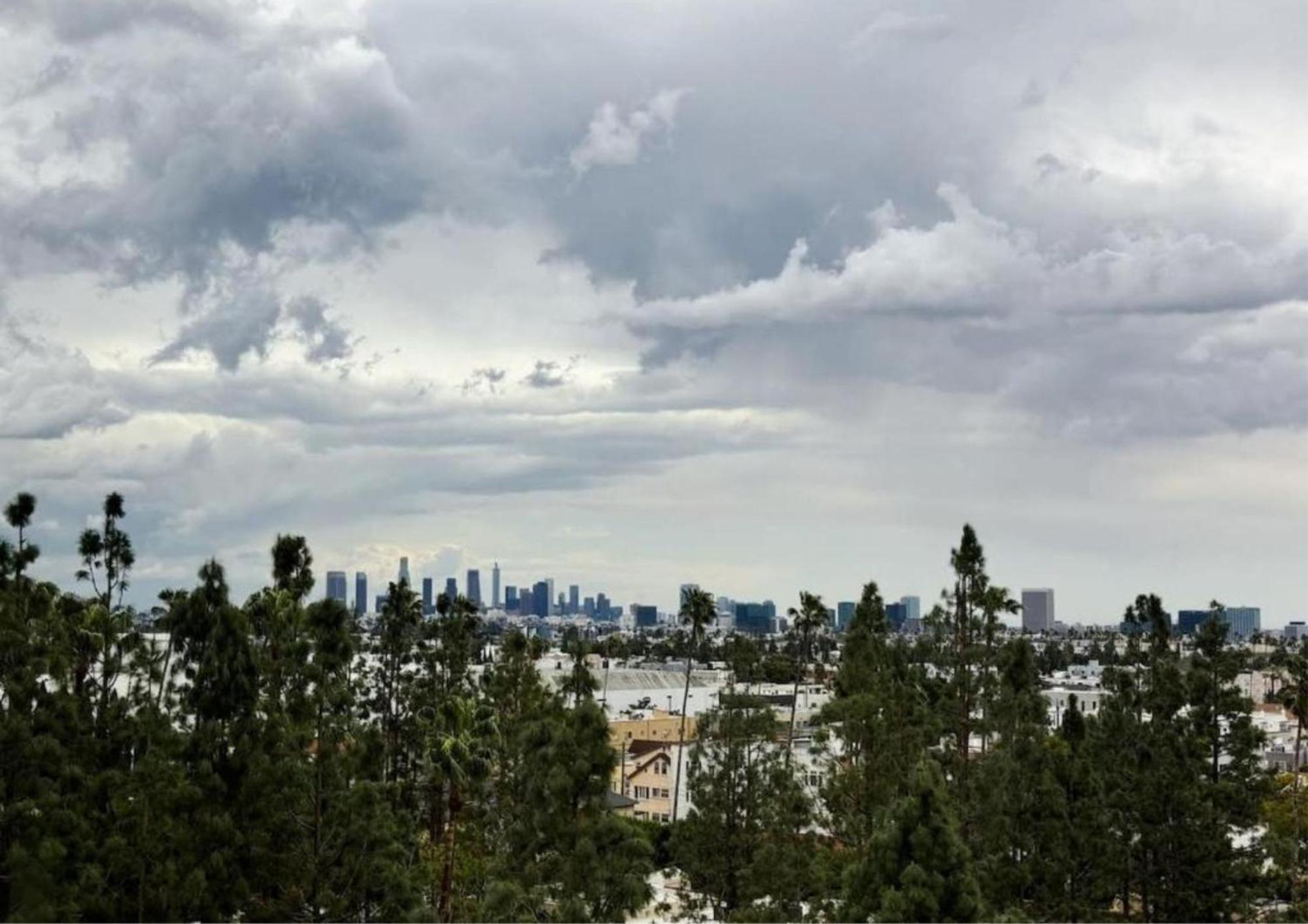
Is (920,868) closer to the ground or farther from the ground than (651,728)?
farther from the ground

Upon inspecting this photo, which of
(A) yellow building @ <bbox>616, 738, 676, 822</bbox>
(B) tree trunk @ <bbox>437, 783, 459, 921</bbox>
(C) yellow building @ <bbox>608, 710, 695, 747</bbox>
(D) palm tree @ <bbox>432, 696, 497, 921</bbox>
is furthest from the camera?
(C) yellow building @ <bbox>608, 710, 695, 747</bbox>

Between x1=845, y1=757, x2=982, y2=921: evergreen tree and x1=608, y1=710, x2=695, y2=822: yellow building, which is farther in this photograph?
x1=608, y1=710, x2=695, y2=822: yellow building

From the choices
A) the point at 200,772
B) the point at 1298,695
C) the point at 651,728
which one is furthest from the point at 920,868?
the point at 651,728

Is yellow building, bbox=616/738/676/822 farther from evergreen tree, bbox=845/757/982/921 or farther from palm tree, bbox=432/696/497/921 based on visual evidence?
evergreen tree, bbox=845/757/982/921

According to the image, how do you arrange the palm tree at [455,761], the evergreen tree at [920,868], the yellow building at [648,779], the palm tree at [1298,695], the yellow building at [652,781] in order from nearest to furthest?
the evergreen tree at [920,868]
the palm tree at [455,761]
the palm tree at [1298,695]
the yellow building at [648,779]
the yellow building at [652,781]

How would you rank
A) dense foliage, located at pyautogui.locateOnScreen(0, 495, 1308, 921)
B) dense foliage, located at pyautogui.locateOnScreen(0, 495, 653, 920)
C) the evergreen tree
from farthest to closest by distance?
1. dense foliage, located at pyautogui.locateOnScreen(0, 495, 653, 920)
2. dense foliage, located at pyautogui.locateOnScreen(0, 495, 1308, 921)
3. the evergreen tree

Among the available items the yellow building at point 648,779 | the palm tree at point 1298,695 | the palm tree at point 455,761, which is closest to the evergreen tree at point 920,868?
the palm tree at point 455,761

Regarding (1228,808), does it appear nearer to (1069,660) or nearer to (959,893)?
(959,893)

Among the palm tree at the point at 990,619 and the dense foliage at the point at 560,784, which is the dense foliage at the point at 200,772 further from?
the palm tree at the point at 990,619

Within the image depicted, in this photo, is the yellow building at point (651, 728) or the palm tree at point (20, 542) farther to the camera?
the yellow building at point (651, 728)

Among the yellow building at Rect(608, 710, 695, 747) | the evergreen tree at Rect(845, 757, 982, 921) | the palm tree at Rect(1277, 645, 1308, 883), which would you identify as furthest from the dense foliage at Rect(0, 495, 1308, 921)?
the yellow building at Rect(608, 710, 695, 747)

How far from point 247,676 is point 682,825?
49.6 feet

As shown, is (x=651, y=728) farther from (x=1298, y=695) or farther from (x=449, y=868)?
(x=449, y=868)

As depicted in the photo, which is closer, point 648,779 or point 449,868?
point 449,868
